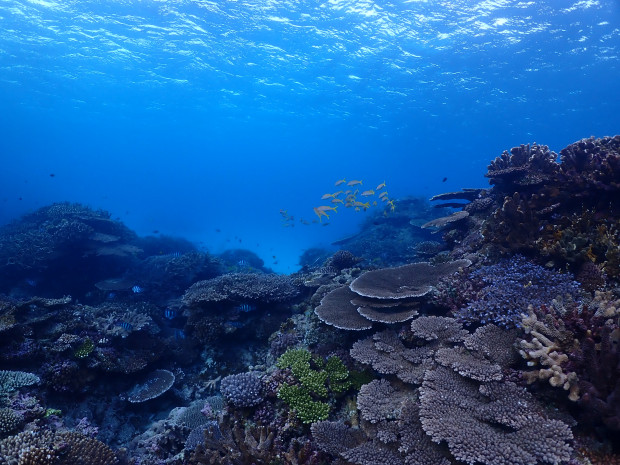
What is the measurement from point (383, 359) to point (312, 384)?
4.30 feet

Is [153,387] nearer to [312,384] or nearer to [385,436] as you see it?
[312,384]

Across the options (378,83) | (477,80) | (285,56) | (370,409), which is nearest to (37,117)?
(285,56)

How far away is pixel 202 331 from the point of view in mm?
8742

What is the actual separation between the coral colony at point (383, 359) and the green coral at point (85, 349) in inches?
1.0

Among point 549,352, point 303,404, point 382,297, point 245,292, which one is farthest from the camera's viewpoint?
point 245,292

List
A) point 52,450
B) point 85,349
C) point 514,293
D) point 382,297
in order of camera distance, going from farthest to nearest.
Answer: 1. point 85,349
2. point 382,297
3. point 514,293
4. point 52,450

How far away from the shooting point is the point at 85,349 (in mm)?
7133

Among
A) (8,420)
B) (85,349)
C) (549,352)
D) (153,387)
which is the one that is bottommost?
(153,387)

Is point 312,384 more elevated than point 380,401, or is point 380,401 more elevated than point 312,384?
point 380,401

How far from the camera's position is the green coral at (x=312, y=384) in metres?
5.14

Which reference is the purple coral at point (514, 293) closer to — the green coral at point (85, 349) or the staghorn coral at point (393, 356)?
the staghorn coral at point (393, 356)

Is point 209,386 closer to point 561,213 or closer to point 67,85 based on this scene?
point 561,213

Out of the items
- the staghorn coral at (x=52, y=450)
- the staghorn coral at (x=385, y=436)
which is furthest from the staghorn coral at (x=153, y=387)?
the staghorn coral at (x=385, y=436)

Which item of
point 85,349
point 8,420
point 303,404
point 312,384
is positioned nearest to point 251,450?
point 303,404
